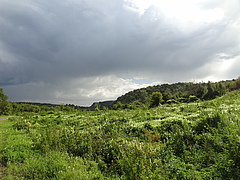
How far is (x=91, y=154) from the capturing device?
6.72m

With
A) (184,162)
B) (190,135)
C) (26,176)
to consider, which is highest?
(190,135)

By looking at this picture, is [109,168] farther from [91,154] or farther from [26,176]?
[26,176]

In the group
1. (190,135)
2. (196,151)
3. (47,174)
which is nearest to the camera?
(47,174)

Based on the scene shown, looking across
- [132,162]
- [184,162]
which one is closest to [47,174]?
[132,162]

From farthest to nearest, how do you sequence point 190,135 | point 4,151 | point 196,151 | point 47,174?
point 4,151, point 190,135, point 196,151, point 47,174

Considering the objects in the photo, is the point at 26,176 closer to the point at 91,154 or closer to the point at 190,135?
the point at 91,154

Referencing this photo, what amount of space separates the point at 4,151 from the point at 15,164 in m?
2.12

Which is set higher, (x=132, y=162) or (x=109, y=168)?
(x=132, y=162)

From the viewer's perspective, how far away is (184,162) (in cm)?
535

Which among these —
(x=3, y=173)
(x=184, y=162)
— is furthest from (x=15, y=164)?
(x=184, y=162)

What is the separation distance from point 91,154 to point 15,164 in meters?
3.10

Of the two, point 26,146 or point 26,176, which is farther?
point 26,146

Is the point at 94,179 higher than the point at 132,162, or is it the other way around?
the point at 132,162

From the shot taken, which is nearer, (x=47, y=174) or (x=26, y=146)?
(x=47, y=174)
